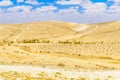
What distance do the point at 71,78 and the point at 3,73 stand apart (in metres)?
4.30

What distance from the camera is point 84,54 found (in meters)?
43.0

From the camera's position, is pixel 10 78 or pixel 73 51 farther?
pixel 73 51

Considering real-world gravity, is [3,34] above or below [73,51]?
above

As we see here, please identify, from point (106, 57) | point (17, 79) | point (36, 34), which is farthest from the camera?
point (36, 34)

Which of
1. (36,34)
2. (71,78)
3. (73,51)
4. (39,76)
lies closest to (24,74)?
(39,76)

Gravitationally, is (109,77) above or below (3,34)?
below

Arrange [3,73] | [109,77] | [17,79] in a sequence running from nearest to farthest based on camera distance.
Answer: [17,79] < [3,73] < [109,77]

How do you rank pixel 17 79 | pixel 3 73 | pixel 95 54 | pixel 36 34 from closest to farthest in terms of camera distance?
pixel 17 79
pixel 3 73
pixel 95 54
pixel 36 34

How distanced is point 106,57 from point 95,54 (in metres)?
2.96

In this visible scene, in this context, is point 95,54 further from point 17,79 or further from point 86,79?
point 17,79

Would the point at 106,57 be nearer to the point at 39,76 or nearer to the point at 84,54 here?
the point at 84,54

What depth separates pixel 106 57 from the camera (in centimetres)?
4016

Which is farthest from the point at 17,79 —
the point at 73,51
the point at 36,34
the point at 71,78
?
the point at 36,34

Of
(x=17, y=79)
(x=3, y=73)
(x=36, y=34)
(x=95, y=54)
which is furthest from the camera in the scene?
(x=36, y=34)
